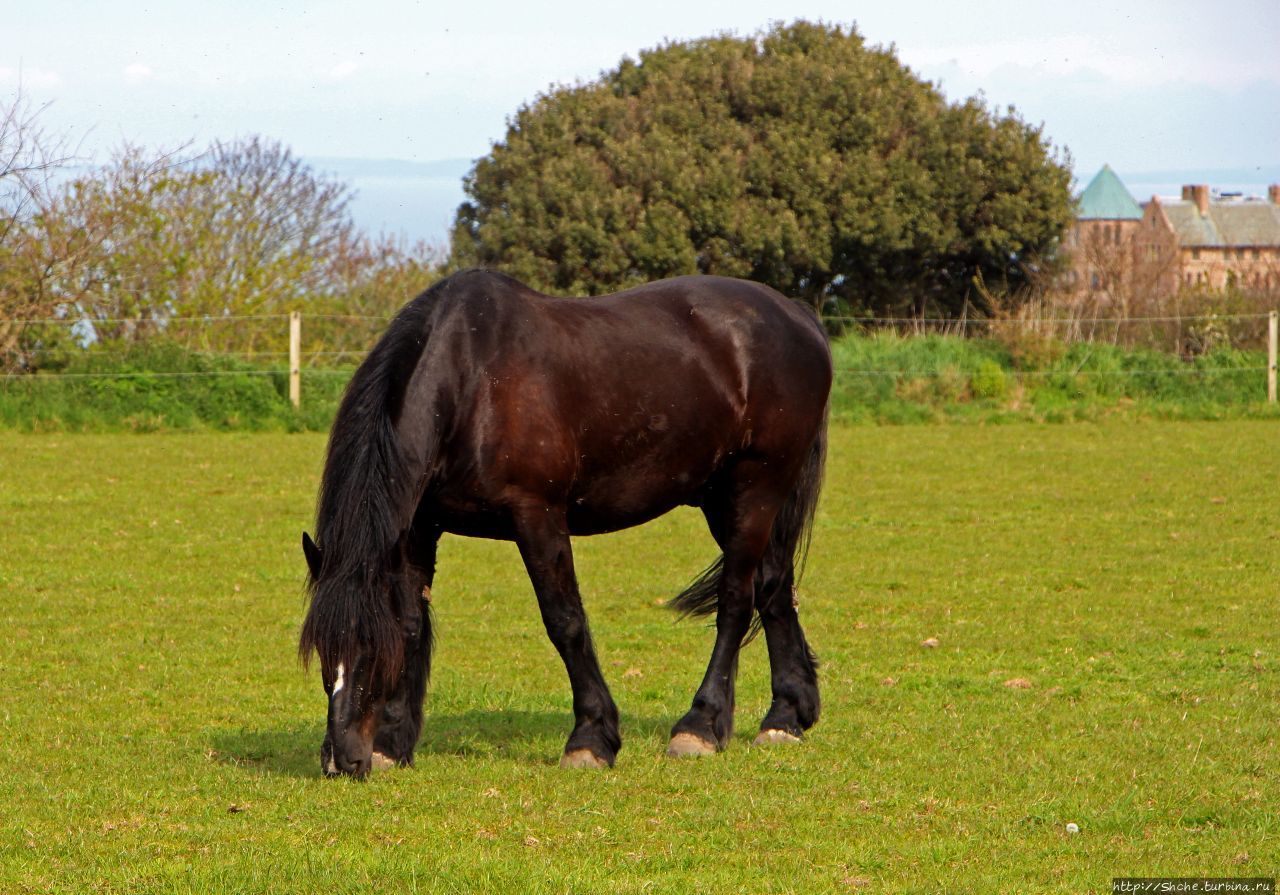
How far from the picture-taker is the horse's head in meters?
5.45

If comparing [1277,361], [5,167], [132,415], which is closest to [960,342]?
[1277,361]

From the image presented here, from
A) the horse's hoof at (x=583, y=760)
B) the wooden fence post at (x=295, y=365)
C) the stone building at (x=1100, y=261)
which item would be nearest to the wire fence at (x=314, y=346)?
the wooden fence post at (x=295, y=365)

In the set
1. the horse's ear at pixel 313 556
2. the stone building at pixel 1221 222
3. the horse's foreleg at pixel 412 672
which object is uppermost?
the stone building at pixel 1221 222

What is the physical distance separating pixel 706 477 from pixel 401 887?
2729 mm

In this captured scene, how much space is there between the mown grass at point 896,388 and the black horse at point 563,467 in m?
15.9

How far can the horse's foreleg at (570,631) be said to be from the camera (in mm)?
5980

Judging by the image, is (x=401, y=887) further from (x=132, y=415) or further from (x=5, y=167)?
(x=132, y=415)

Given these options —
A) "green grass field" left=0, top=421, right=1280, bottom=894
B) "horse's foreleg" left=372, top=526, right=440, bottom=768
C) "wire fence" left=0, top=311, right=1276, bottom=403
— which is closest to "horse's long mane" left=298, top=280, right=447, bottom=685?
"horse's foreleg" left=372, top=526, right=440, bottom=768

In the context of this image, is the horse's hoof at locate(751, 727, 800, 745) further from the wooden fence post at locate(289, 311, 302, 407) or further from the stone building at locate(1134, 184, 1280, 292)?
the stone building at locate(1134, 184, 1280, 292)

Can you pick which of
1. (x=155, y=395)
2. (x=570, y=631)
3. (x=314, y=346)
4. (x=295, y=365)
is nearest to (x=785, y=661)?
(x=570, y=631)

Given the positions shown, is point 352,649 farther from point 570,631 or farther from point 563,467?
point 563,467

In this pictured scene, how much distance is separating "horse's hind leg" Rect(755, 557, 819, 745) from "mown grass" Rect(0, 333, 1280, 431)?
1576cm

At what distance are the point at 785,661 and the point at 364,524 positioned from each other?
7.49 feet

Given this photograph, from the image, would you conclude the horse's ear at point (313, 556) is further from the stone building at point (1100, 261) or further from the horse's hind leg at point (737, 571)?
the stone building at point (1100, 261)
